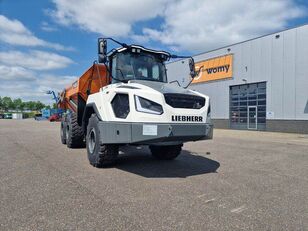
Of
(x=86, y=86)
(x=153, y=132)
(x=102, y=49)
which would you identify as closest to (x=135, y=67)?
(x=102, y=49)

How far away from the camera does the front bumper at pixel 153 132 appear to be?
5.86m

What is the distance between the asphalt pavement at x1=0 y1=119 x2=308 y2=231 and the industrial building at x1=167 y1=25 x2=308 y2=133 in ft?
51.5

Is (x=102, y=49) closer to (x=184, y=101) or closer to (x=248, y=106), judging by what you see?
(x=184, y=101)

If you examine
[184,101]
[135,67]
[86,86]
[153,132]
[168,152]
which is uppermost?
[135,67]

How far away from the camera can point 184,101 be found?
637 cm

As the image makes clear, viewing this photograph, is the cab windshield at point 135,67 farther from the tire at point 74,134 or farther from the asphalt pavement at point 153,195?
the tire at point 74,134

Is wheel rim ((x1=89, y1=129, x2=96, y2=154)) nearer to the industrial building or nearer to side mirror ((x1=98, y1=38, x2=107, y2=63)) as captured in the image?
side mirror ((x1=98, y1=38, x2=107, y2=63))

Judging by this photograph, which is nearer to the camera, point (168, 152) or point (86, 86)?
point (168, 152)

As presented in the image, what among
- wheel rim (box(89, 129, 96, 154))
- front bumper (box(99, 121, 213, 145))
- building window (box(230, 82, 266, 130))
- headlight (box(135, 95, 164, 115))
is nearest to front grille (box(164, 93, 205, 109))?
headlight (box(135, 95, 164, 115))

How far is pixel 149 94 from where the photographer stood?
19.7 ft

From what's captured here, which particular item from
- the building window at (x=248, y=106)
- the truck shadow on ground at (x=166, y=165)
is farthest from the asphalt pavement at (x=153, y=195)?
the building window at (x=248, y=106)

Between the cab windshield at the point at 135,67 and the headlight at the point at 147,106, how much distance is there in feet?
4.51

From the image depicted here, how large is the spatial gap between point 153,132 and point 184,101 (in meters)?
1.05

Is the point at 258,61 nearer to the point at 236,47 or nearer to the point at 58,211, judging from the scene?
the point at 236,47
